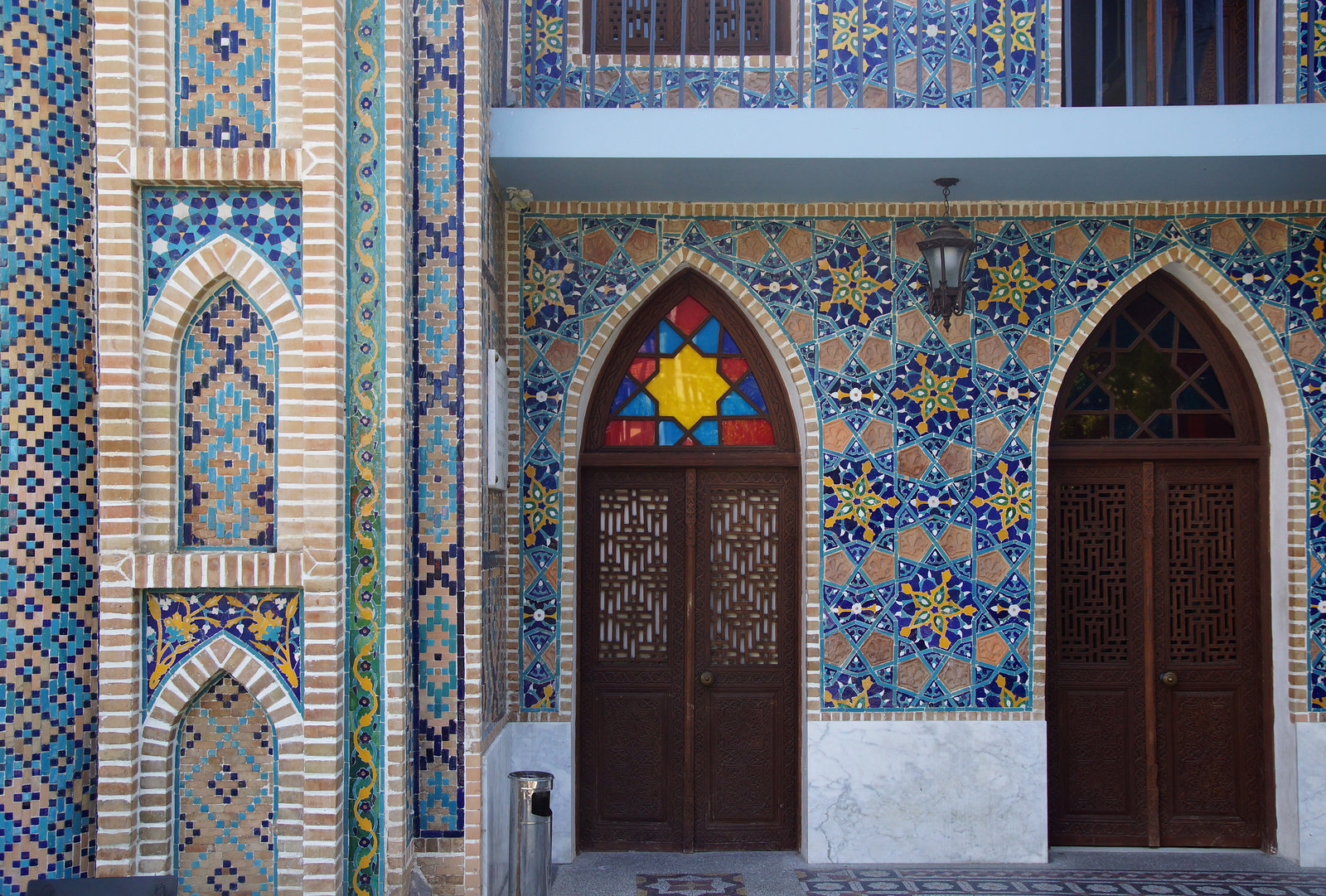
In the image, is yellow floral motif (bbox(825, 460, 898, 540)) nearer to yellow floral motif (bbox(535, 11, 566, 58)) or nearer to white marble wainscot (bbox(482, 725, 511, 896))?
white marble wainscot (bbox(482, 725, 511, 896))

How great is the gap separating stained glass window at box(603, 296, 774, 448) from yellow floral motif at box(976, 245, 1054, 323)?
131cm

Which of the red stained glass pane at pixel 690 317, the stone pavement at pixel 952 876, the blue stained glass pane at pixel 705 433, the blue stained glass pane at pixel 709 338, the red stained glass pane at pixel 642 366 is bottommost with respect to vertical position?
the stone pavement at pixel 952 876

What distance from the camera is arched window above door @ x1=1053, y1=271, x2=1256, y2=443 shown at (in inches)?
218

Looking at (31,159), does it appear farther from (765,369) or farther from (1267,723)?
(1267,723)

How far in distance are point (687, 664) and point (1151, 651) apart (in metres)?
2.47

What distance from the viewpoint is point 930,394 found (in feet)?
17.4

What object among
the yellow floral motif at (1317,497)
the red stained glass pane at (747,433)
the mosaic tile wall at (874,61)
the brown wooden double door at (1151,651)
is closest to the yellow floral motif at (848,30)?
the mosaic tile wall at (874,61)

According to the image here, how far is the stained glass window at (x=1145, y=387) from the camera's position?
18.2 ft

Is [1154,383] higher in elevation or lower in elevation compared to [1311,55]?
lower

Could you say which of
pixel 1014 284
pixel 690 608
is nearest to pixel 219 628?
pixel 690 608

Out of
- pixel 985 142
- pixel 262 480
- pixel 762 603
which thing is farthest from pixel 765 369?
pixel 262 480

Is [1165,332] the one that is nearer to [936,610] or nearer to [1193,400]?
[1193,400]

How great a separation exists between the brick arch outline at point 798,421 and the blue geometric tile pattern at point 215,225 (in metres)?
1.67

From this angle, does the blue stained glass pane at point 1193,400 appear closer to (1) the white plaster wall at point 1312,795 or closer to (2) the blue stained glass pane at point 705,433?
(1) the white plaster wall at point 1312,795
